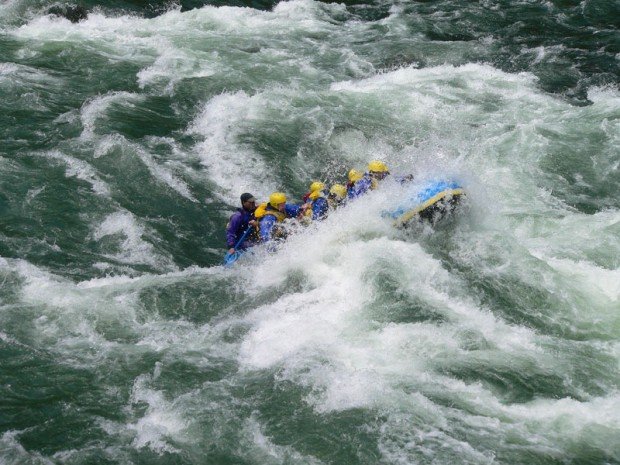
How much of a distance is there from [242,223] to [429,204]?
232cm

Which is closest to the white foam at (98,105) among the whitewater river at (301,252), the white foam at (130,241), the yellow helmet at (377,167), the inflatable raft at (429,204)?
the whitewater river at (301,252)

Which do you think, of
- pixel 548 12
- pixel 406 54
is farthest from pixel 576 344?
pixel 548 12

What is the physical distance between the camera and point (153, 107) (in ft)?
43.9

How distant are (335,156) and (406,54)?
15.1 ft

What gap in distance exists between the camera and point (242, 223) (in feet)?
34.5

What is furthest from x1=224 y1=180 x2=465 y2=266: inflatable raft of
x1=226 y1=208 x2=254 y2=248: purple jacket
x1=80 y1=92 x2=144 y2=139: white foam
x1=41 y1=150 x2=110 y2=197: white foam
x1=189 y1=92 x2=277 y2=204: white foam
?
x1=80 y1=92 x2=144 y2=139: white foam

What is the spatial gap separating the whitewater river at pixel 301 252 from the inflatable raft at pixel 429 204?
7.1 inches

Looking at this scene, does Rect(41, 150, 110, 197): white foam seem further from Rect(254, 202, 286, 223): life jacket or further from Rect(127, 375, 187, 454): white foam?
Rect(127, 375, 187, 454): white foam

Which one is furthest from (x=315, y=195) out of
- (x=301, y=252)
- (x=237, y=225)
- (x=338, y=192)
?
(x=237, y=225)

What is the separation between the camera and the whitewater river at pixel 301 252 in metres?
7.07

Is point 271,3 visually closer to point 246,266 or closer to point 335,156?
point 335,156

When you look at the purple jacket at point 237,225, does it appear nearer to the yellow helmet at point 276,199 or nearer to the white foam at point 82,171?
the yellow helmet at point 276,199

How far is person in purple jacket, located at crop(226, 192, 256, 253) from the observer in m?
10.4

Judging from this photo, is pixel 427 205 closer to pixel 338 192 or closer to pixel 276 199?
pixel 338 192
